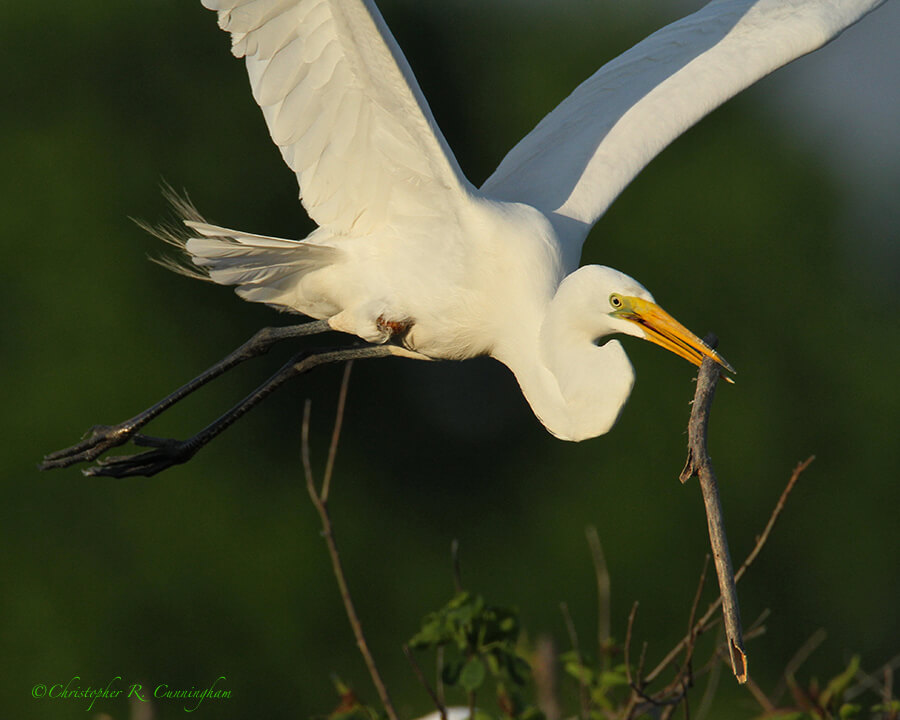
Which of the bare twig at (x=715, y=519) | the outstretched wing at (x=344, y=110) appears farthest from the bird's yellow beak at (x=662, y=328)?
the outstretched wing at (x=344, y=110)

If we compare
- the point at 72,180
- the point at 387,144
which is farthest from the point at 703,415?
the point at 72,180

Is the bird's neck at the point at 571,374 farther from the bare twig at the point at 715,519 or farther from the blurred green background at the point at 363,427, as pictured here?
the blurred green background at the point at 363,427

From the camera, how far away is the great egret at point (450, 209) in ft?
12.8

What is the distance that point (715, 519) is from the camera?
9.16ft

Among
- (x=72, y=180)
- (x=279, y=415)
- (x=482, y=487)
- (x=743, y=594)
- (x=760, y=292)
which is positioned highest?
(x=72, y=180)

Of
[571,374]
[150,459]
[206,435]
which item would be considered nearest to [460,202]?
[571,374]

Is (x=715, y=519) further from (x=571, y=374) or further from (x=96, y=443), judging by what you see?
(x=96, y=443)

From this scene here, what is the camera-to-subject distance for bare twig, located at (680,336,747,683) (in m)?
2.69

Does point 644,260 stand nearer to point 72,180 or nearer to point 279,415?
point 279,415

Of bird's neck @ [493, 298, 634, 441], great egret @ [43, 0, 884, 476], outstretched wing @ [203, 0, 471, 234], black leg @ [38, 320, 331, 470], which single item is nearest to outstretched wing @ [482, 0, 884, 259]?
great egret @ [43, 0, 884, 476]

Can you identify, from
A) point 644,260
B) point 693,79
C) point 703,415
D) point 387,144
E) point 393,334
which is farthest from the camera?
point 644,260

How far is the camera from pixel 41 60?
1741cm

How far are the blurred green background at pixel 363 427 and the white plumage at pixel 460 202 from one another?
1109 centimetres

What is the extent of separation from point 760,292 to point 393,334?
14691 millimetres
